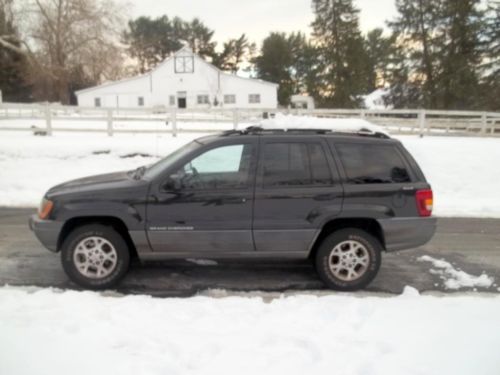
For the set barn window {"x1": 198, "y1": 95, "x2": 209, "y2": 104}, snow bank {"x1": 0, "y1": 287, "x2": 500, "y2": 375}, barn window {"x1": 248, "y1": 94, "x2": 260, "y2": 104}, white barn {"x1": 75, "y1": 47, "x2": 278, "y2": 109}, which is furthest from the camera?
barn window {"x1": 248, "y1": 94, "x2": 260, "y2": 104}

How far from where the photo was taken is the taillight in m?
4.95

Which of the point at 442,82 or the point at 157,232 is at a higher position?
the point at 442,82

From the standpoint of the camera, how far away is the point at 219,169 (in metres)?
5.01

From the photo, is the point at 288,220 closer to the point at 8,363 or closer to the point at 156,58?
the point at 8,363

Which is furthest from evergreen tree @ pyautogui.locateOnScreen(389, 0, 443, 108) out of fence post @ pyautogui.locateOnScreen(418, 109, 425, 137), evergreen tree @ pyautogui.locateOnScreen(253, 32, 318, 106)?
fence post @ pyautogui.locateOnScreen(418, 109, 425, 137)

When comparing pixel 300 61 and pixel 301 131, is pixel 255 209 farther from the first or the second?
pixel 300 61

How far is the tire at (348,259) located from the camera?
4.98m

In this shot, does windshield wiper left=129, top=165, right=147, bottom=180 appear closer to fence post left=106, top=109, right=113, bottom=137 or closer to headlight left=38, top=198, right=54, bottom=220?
headlight left=38, top=198, right=54, bottom=220

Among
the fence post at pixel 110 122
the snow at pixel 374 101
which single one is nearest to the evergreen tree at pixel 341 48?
the snow at pixel 374 101

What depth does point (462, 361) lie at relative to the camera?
338cm

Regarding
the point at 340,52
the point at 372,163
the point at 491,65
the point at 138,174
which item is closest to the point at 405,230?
the point at 372,163

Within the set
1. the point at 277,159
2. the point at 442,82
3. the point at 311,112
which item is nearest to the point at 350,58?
the point at 442,82

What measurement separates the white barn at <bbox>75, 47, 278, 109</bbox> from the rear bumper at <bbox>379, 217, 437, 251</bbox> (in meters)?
39.5

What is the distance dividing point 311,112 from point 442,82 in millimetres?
27124
